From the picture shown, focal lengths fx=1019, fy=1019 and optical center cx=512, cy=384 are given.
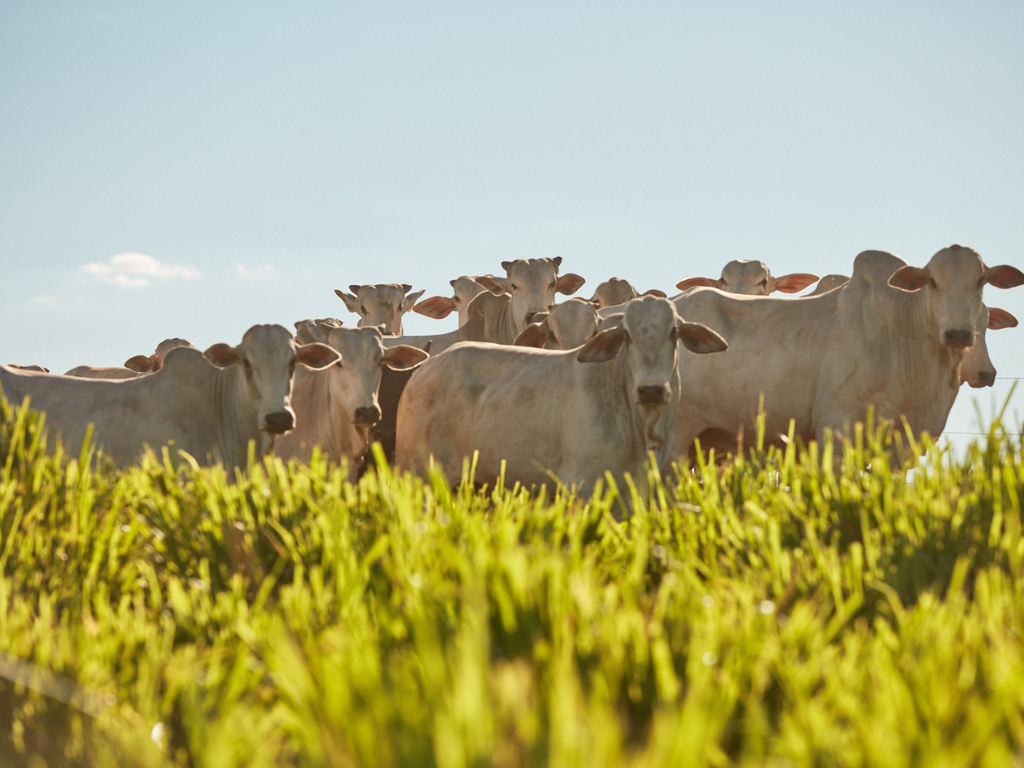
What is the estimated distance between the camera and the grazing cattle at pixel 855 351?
671 cm

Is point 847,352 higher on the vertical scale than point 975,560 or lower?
higher

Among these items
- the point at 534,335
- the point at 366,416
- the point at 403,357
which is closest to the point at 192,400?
the point at 366,416

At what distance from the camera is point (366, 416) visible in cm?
689

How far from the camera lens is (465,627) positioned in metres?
1.97

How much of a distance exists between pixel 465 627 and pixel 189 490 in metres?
2.12

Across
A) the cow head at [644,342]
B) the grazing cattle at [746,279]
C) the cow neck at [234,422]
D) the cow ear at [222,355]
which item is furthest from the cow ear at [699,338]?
the grazing cattle at [746,279]

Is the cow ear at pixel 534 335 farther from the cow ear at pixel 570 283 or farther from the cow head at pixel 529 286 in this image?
the cow ear at pixel 570 283

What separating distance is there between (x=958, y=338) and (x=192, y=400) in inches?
190

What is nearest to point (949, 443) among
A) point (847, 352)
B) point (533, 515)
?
point (533, 515)

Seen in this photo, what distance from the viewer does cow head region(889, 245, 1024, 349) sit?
6488 mm

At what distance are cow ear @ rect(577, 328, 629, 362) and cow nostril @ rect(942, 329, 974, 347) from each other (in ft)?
7.20

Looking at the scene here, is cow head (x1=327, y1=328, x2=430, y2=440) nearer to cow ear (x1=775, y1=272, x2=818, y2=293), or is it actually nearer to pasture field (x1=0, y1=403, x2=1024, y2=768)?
pasture field (x1=0, y1=403, x2=1024, y2=768)

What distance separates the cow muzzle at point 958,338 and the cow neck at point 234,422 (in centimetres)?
429

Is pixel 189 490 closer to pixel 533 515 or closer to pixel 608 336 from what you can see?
pixel 533 515
